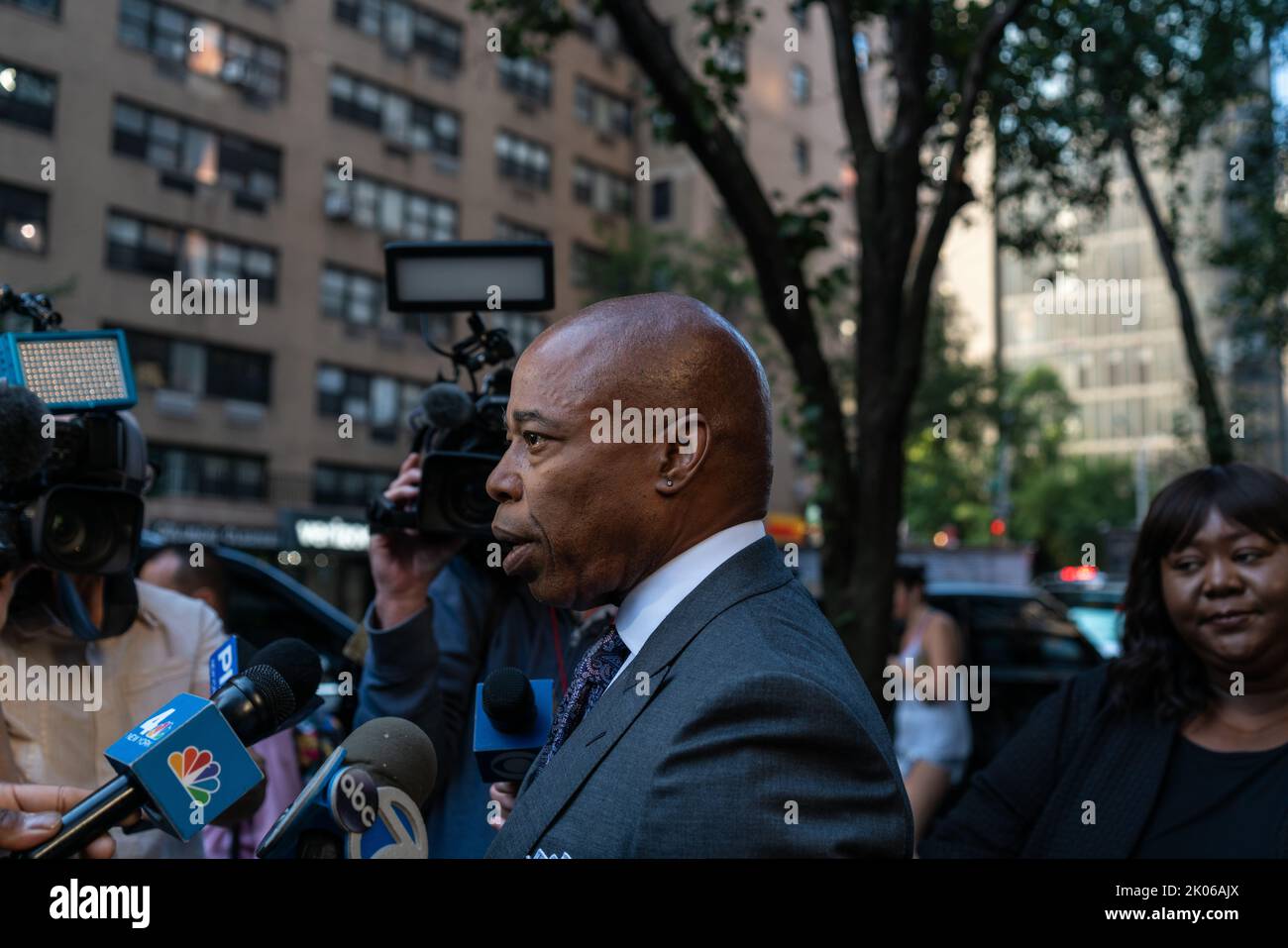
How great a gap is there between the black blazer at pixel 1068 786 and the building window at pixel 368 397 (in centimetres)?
2836

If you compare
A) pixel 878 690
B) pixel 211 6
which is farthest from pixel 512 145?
pixel 878 690

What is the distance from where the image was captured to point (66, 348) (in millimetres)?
2500

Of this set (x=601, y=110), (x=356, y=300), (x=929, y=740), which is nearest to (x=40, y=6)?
(x=356, y=300)

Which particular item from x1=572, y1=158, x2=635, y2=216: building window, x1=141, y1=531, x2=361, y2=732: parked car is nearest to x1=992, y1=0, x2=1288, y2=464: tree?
→ x1=141, y1=531, x2=361, y2=732: parked car

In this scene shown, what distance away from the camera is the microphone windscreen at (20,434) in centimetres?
220

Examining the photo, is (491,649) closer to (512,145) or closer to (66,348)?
(66,348)

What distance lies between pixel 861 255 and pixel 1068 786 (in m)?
3.13

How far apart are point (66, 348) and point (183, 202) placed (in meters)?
27.2

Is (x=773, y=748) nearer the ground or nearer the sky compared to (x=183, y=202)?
nearer the ground

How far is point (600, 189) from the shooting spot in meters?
37.5

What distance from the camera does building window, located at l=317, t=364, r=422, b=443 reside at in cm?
3047

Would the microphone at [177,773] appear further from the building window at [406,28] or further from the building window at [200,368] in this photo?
the building window at [406,28]

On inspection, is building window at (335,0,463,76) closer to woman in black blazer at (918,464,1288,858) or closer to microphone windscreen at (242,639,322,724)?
woman in black blazer at (918,464,1288,858)

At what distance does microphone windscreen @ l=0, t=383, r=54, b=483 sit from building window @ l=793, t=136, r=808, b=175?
41275 millimetres
